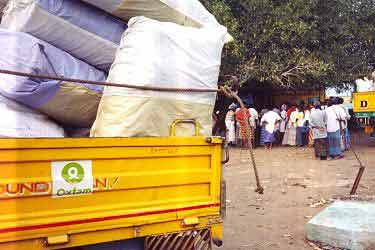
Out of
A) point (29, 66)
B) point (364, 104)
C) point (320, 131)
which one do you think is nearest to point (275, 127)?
point (364, 104)

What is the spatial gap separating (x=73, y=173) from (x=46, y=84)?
2.43 feet

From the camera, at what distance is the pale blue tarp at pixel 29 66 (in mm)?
2959

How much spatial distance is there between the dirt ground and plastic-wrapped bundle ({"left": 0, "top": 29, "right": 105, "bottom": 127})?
2404 millimetres

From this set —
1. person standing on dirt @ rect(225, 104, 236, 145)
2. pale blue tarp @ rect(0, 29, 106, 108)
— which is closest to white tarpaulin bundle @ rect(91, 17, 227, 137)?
pale blue tarp @ rect(0, 29, 106, 108)

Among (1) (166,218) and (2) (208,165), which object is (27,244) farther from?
(2) (208,165)

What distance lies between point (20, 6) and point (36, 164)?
1.56m

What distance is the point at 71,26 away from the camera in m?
3.56

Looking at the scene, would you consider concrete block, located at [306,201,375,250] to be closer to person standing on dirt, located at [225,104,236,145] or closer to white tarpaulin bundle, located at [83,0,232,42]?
white tarpaulin bundle, located at [83,0,232,42]

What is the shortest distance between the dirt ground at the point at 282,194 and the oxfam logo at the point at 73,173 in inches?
106

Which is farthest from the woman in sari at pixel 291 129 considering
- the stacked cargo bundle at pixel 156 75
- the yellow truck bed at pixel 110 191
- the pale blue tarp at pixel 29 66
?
the pale blue tarp at pixel 29 66

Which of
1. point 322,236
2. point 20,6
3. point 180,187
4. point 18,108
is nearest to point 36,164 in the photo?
point 18,108

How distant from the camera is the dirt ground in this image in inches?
206

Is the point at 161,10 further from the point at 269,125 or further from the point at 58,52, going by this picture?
the point at 269,125

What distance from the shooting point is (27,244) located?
2.38m
